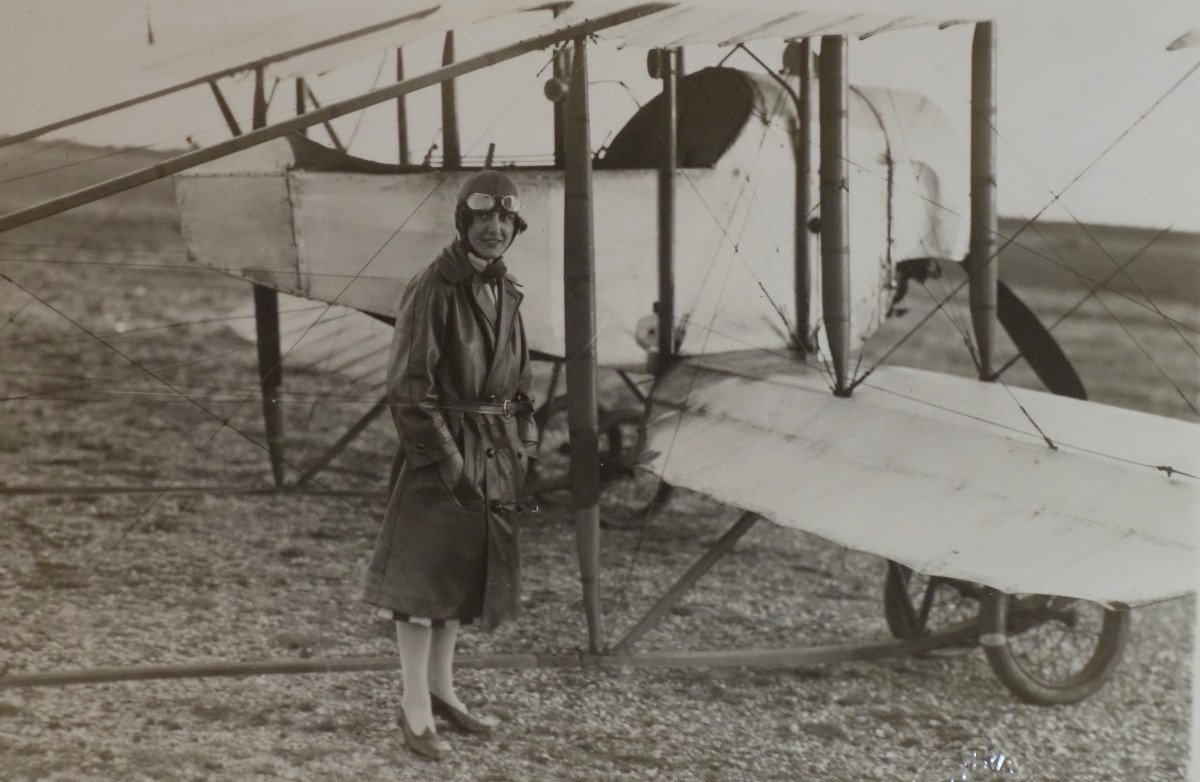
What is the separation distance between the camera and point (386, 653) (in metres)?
3.60

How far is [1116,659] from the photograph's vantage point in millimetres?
3393

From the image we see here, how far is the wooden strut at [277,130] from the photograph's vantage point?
247 cm

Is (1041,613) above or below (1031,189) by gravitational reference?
below

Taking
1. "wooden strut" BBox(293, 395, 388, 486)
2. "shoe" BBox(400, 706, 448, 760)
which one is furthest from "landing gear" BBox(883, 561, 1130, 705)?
"wooden strut" BBox(293, 395, 388, 486)

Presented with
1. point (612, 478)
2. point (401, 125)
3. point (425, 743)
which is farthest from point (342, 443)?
point (425, 743)

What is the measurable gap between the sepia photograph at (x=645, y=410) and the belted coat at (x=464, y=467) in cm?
1

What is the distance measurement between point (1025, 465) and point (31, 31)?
3064mm

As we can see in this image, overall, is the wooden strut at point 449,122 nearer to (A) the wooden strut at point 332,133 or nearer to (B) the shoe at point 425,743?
(A) the wooden strut at point 332,133

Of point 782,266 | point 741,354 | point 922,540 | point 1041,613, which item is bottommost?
point 1041,613

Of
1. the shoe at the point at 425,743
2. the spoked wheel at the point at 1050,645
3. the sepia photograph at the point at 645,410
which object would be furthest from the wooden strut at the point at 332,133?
the spoked wheel at the point at 1050,645

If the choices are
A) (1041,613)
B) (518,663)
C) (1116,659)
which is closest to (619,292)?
(518,663)

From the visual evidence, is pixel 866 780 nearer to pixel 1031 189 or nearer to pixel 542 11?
pixel 1031 189

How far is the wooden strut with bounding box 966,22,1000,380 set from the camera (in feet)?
11.7

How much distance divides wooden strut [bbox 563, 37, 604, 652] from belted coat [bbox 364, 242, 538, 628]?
27cm
